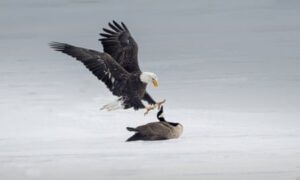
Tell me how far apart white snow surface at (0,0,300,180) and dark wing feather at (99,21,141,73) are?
347 mm

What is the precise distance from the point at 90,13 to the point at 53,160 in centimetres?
511

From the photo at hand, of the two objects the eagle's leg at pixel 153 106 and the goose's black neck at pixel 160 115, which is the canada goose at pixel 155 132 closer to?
the goose's black neck at pixel 160 115

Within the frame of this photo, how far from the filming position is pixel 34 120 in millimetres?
9125

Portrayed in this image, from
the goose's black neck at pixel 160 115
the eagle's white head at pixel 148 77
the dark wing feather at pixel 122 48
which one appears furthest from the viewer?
the dark wing feather at pixel 122 48

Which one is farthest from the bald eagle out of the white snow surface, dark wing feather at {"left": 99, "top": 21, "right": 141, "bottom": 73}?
dark wing feather at {"left": 99, "top": 21, "right": 141, "bottom": 73}

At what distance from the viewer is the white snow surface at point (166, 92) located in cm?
787

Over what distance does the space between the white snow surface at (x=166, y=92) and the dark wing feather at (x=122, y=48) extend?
0.35 meters

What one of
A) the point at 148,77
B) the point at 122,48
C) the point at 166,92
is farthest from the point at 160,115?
the point at 122,48

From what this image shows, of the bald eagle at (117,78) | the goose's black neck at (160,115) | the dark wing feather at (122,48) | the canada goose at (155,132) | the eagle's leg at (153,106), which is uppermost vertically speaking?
the dark wing feather at (122,48)

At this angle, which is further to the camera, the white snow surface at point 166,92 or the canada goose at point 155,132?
the canada goose at point 155,132

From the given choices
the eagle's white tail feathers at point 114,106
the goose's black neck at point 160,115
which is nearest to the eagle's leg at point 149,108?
A: the goose's black neck at point 160,115

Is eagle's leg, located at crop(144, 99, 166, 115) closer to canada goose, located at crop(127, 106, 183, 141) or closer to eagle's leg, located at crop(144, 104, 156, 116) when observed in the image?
eagle's leg, located at crop(144, 104, 156, 116)

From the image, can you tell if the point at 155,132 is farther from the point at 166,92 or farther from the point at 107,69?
the point at 166,92

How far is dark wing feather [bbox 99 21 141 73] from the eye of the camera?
9.83 m
